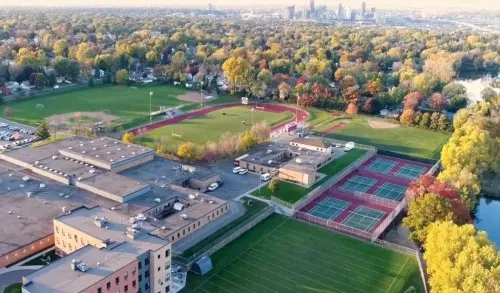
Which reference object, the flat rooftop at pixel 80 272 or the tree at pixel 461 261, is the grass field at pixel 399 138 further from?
the flat rooftop at pixel 80 272

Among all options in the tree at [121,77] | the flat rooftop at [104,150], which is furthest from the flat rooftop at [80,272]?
the tree at [121,77]

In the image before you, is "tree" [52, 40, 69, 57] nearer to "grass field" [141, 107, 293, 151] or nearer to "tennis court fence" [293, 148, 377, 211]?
"grass field" [141, 107, 293, 151]

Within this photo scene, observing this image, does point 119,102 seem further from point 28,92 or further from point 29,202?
point 29,202

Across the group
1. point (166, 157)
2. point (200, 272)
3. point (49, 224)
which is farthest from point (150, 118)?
point (200, 272)

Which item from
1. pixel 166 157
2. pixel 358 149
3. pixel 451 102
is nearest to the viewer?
pixel 166 157

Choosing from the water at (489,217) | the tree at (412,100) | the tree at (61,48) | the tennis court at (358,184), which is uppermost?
the tree at (61,48)

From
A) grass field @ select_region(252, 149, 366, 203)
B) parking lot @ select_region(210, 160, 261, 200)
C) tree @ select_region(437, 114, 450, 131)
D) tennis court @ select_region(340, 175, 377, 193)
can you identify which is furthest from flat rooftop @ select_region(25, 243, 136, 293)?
tree @ select_region(437, 114, 450, 131)
